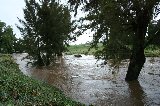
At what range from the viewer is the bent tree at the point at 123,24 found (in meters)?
21.2

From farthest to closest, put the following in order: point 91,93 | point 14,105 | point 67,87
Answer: point 67,87 < point 91,93 < point 14,105

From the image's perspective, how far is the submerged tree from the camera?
35.4 metres

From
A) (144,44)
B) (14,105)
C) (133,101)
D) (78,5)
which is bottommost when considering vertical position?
(133,101)

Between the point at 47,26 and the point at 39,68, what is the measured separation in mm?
4498

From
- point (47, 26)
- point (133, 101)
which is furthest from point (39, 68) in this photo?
point (133, 101)

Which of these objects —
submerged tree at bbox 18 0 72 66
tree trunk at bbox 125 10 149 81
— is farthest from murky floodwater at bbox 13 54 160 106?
submerged tree at bbox 18 0 72 66

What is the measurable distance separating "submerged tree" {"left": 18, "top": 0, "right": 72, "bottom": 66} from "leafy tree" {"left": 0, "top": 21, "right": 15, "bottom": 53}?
1271 inches

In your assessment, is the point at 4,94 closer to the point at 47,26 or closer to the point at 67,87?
the point at 67,87

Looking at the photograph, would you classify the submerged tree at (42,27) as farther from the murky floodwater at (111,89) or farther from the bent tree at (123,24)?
the bent tree at (123,24)

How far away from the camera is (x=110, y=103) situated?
57.8 ft

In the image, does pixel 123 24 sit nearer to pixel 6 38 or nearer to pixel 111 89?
pixel 111 89

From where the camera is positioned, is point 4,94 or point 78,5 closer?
point 4,94

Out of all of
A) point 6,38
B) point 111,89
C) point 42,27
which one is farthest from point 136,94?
point 6,38

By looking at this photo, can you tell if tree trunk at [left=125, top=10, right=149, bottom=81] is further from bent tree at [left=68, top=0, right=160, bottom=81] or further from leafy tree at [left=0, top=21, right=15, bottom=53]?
leafy tree at [left=0, top=21, right=15, bottom=53]
